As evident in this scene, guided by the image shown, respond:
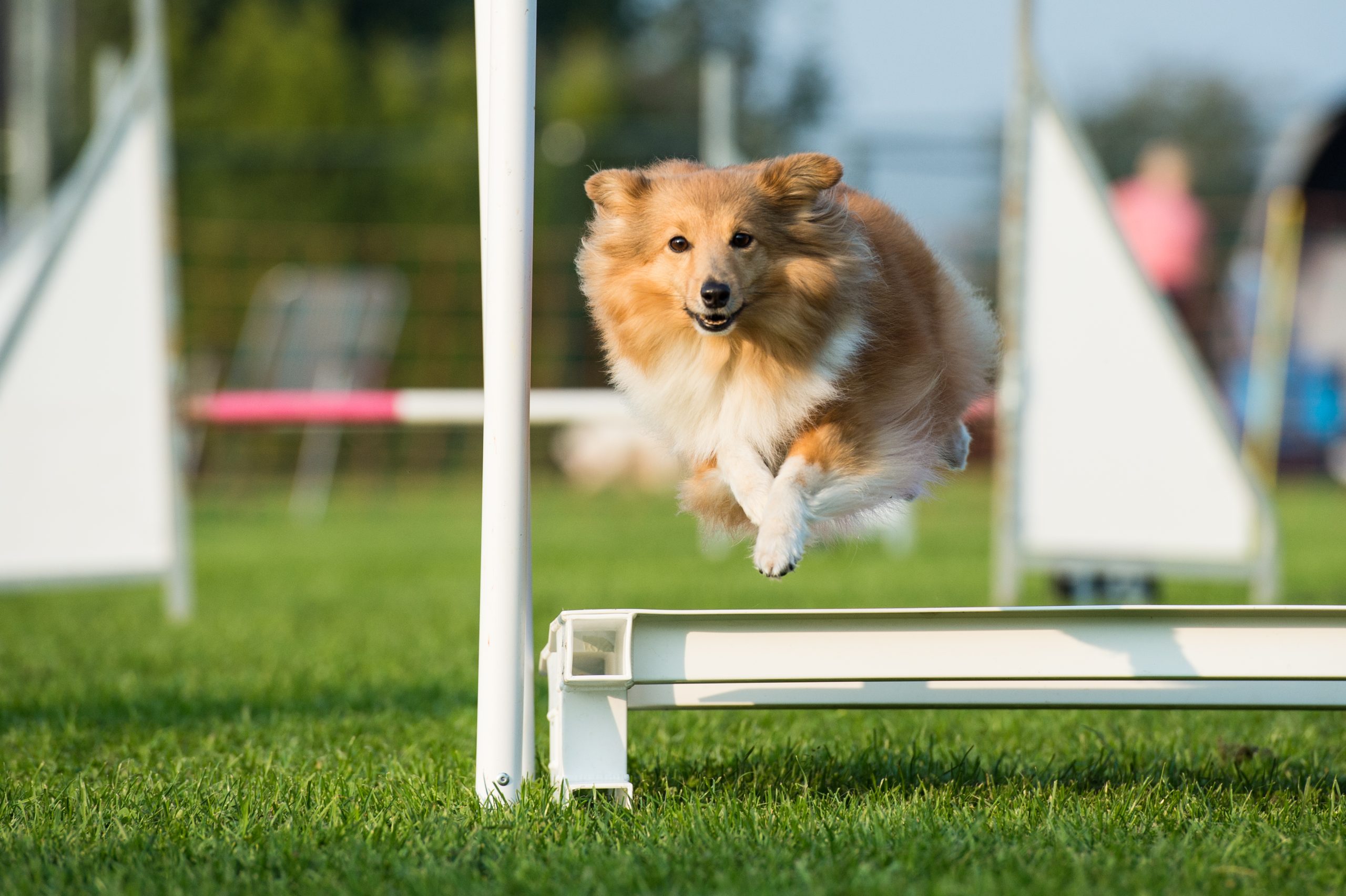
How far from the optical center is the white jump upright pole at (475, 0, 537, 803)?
8.11ft

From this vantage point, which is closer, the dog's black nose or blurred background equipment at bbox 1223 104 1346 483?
the dog's black nose

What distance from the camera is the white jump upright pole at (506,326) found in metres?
2.47

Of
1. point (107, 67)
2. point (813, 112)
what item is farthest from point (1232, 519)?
point (107, 67)

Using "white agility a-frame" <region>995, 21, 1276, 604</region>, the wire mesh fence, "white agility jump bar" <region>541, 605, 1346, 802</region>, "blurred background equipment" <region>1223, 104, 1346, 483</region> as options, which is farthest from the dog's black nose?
"blurred background equipment" <region>1223, 104, 1346, 483</region>

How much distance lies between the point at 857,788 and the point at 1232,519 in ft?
9.99

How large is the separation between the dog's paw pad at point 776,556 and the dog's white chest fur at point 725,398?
1.10ft

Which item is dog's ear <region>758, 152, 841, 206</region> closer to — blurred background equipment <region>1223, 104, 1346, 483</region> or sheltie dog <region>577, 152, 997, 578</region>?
sheltie dog <region>577, 152, 997, 578</region>

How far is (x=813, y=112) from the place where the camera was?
9.42 metres

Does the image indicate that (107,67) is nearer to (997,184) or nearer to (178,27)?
(997,184)

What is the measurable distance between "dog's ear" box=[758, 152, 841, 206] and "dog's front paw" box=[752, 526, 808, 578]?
59 centimetres

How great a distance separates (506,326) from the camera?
2480 millimetres

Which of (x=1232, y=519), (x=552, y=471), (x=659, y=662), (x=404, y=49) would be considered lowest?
(x=552, y=471)

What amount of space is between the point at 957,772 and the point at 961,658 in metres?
0.54

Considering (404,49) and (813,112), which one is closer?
(813,112)
